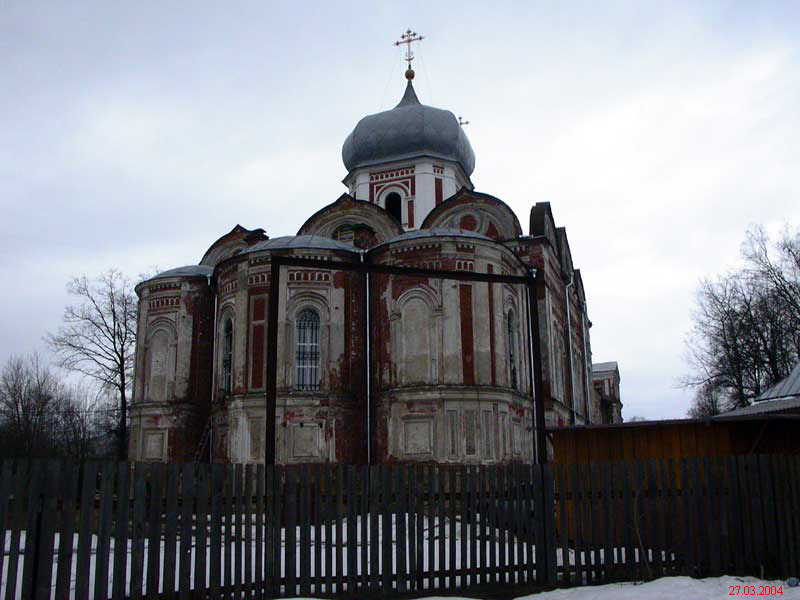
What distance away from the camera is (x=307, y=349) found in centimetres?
2089

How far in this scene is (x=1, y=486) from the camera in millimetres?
7180

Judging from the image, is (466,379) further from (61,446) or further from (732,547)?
(61,446)

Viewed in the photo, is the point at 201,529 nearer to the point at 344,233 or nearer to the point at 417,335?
the point at 417,335

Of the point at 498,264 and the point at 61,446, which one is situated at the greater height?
the point at 498,264

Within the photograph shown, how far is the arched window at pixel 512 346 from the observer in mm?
21281

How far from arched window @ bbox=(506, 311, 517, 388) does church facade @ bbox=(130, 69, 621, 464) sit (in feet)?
0.14

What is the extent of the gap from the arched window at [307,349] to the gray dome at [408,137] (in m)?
11.4

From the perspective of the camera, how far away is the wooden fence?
7.53 m

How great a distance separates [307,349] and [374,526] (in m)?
12.4

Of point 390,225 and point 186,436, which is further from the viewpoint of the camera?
point 390,225

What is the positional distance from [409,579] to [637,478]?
3.28m

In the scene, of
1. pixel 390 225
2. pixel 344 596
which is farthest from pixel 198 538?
pixel 390 225

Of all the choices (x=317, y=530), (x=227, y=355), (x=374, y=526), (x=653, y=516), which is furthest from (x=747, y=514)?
(x=227, y=355)

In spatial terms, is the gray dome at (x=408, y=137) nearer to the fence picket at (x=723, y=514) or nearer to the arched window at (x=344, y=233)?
the arched window at (x=344, y=233)
